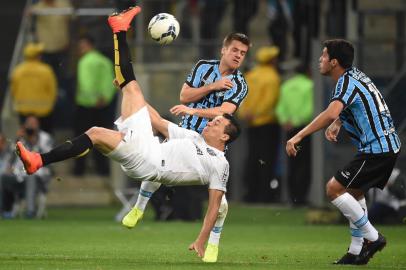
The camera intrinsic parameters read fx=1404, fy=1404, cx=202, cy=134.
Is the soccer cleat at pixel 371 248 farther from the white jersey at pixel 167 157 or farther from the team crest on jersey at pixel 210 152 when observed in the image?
the team crest on jersey at pixel 210 152

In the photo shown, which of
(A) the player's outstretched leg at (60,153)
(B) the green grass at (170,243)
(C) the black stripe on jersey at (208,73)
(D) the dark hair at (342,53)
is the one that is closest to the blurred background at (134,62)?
(B) the green grass at (170,243)

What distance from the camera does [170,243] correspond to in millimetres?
17469

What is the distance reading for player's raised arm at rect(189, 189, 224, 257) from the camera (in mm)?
13938

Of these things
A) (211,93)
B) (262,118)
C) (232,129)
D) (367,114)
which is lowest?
(262,118)

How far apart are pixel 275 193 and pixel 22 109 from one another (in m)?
4.92

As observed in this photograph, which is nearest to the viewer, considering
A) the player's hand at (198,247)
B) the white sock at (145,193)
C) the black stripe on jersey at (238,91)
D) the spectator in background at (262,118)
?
the player's hand at (198,247)

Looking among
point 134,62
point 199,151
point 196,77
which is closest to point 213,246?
point 199,151

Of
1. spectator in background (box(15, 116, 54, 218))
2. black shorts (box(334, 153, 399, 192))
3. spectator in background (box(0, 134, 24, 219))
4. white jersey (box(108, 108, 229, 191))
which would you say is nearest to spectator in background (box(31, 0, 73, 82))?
spectator in background (box(15, 116, 54, 218))

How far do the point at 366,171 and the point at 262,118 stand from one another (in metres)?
11.1

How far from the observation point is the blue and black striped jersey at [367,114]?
558 inches

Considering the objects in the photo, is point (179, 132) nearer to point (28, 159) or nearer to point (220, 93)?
point (220, 93)

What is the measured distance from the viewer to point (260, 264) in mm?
14078

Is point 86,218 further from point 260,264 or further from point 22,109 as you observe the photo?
point 260,264

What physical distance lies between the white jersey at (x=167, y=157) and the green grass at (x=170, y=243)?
0.86m
